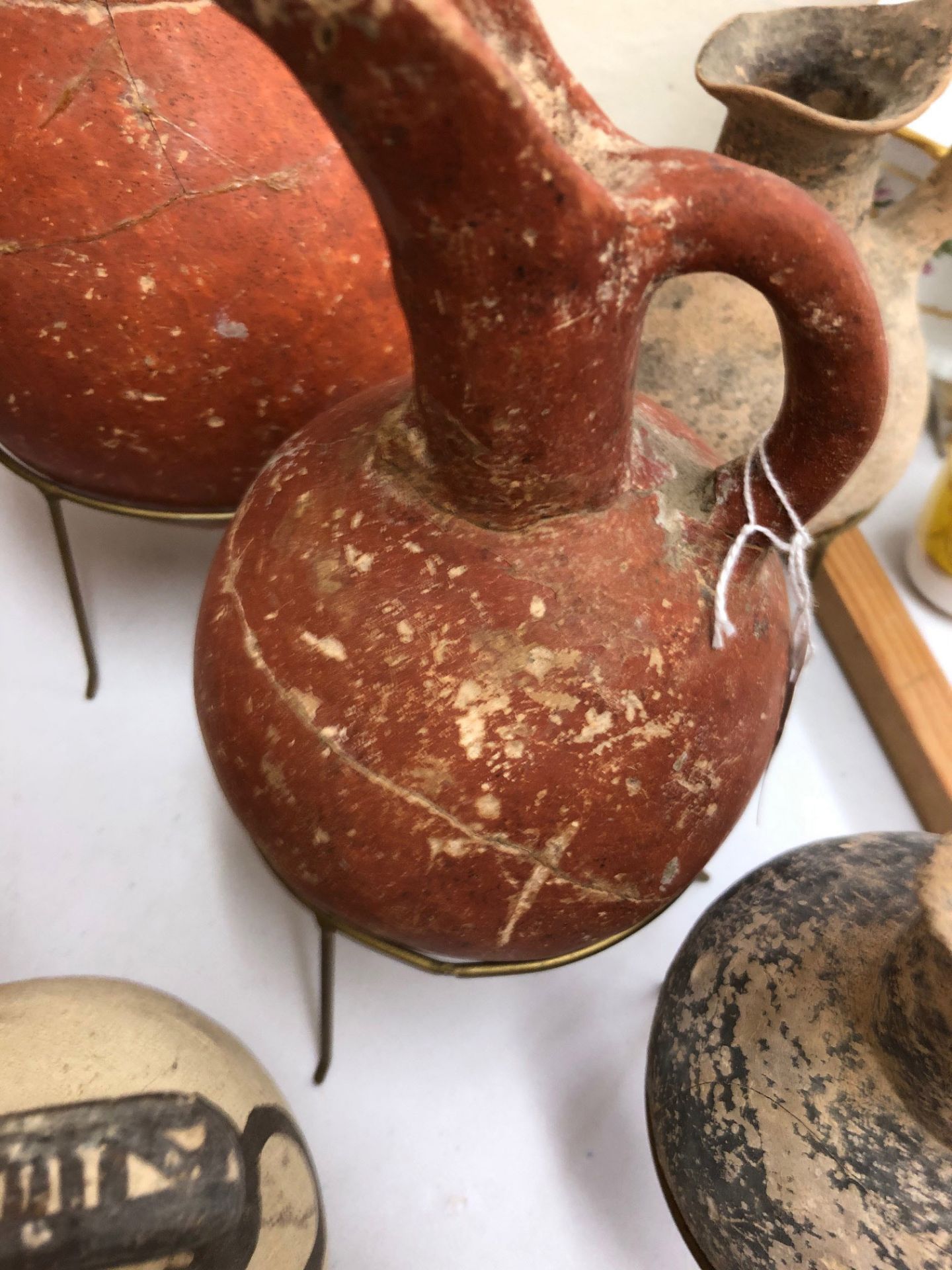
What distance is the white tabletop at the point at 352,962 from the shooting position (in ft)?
3.22

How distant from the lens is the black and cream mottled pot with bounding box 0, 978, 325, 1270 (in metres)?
0.61

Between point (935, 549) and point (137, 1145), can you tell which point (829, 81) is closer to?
point (935, 549)

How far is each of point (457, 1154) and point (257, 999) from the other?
26 cm

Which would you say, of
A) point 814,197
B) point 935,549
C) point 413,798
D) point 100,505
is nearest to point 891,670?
point 935,549

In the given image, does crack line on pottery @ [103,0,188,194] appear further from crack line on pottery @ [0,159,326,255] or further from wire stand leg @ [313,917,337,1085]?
wire stand leg @ [313,917,337,1085]

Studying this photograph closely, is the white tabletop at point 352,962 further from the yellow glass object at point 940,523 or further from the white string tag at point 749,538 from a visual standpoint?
the white string tag at point 749,538

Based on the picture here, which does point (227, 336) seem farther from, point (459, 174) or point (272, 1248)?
point (272, 1248)

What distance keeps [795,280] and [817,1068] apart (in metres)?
0.53

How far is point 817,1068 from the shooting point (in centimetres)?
71

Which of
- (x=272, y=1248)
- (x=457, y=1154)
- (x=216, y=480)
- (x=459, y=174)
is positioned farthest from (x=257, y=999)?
(x=459, y=174)

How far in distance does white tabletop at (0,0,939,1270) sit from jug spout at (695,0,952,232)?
42 centimetres

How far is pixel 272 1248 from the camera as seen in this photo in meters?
0.69

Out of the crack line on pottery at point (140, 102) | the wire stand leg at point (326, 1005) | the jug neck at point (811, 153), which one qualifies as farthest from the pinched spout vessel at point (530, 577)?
the jug neck at point (811, 153)

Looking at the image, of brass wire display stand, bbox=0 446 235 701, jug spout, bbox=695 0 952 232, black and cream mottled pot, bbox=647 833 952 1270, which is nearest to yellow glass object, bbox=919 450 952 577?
jug spout, bbox=695 0 952 232
